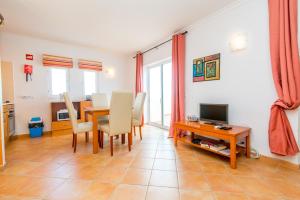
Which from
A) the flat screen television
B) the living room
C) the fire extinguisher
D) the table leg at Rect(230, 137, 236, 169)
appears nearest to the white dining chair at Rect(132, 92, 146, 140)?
the living room

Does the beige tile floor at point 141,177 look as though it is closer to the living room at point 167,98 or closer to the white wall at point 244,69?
the living room at point 167,98

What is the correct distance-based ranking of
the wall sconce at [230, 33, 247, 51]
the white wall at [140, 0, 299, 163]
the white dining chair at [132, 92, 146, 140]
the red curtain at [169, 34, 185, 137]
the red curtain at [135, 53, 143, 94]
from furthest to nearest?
the red curtain at [135, 53, 143, 94] < the white dining chair at [132, 92, 146, 140] < the red curtain at [169, 34, 185, 137] < the wall sconce at [230, 33, 247, 51] < the white wall at [140, 0, 299, 163]

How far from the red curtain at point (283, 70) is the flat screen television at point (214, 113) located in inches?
23.9

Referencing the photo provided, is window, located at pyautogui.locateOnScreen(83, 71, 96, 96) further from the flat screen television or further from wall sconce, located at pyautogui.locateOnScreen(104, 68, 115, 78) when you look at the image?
the flat screen television

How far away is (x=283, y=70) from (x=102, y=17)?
306 centimetres

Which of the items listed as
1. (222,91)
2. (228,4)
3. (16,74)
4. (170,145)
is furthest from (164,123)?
(16,74)

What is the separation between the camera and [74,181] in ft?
5.77

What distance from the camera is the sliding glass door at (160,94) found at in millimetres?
4342

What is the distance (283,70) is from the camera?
6.24 feet

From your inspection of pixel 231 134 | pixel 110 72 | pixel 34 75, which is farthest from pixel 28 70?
pixel 231 134

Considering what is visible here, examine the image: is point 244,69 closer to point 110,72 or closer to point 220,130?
point 220,130

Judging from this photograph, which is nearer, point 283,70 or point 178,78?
point 283,70

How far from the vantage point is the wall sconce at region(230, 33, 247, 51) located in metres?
2.37

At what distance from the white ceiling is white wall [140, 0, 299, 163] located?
1.08 ft
